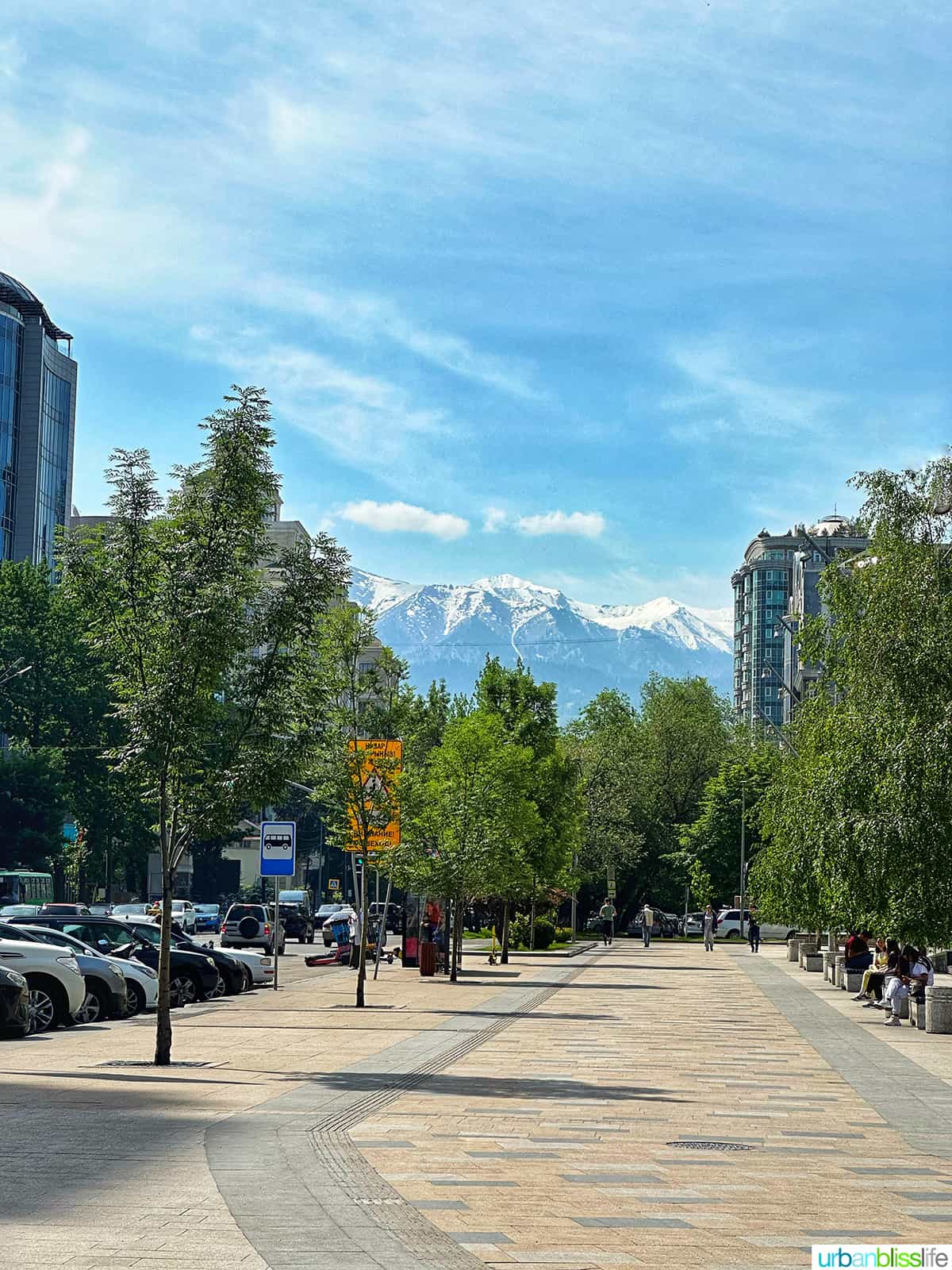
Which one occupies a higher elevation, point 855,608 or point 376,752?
point 855,608

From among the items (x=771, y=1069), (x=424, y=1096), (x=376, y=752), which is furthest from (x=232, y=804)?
(x=376, y=752)

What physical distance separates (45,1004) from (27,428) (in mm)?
91819

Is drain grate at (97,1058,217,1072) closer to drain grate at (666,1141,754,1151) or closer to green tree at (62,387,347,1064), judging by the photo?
green tree at (62,387,347,1064)

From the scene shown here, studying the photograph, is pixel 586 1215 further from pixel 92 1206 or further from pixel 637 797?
pixel 637 797

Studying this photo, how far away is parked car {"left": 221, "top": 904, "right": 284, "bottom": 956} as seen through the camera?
168ft

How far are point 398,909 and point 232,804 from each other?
2433 inches

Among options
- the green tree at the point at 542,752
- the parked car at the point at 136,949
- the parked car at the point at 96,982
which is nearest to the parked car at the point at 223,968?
the parked car at the point at 136,949

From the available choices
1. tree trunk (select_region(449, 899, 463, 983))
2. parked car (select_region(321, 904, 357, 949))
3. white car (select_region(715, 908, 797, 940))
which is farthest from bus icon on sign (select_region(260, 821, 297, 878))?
white car (select_region(715, 908, 797, 940))

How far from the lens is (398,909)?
8038cm

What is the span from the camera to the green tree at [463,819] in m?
38.8

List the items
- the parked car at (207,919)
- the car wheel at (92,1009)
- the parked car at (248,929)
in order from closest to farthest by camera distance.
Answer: the car wheel at (92,1009)
the parked car at (248,929)
the parked car at (207,919)

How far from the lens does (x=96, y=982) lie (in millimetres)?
27672

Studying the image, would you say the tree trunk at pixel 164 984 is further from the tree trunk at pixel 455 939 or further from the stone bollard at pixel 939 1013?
the tree trunk at pixel 455 939

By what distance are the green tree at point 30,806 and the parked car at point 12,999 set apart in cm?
4892
